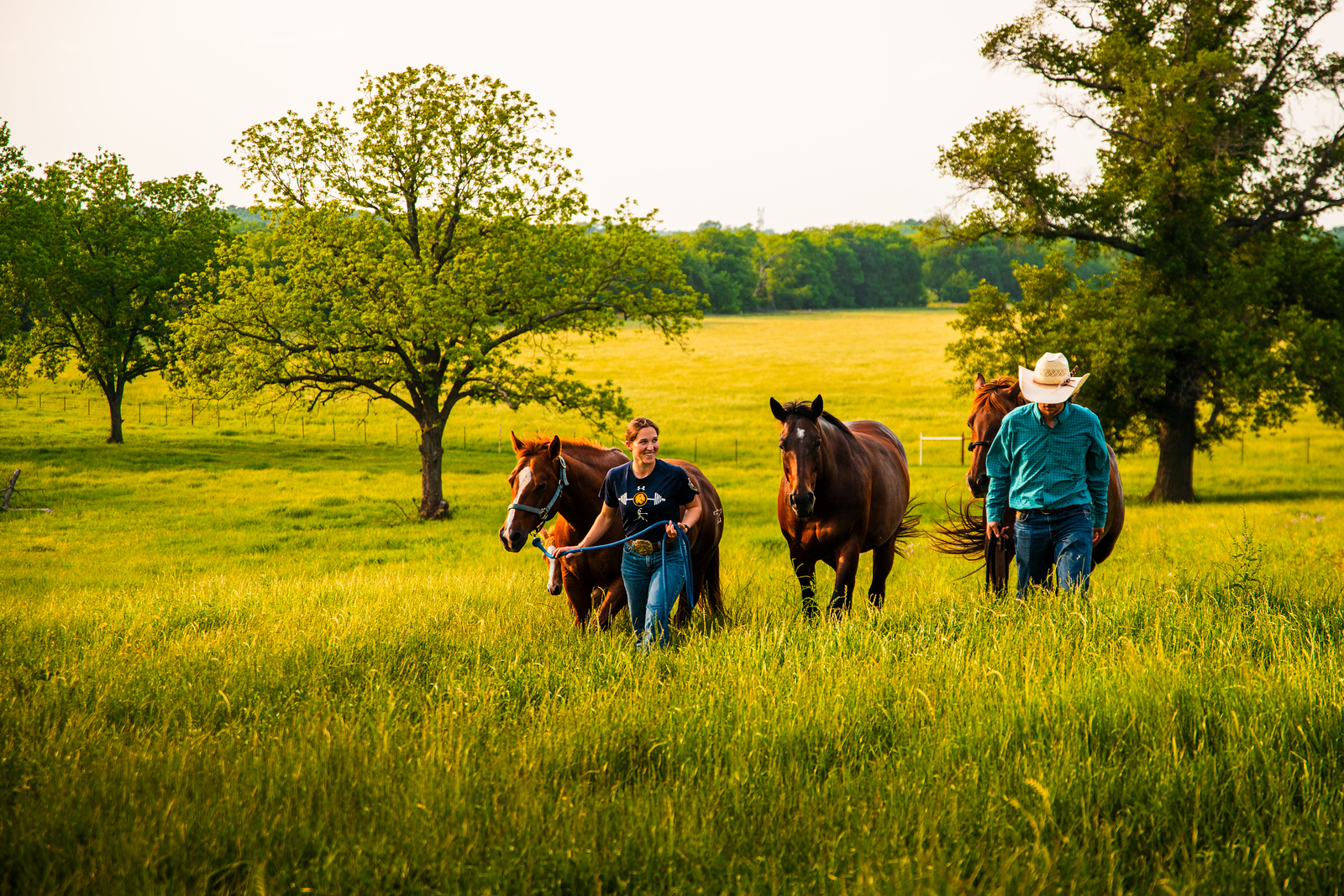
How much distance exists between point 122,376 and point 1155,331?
36620mm

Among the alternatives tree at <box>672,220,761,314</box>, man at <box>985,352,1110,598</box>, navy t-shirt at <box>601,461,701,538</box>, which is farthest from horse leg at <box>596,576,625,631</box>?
tree at <box>672,220,761,314</box>

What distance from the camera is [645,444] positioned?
6188mm

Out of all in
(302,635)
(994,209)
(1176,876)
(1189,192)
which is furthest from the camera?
(994,209)

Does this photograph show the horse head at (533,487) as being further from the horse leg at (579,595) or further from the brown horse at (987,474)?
the brown horse at (987,474)

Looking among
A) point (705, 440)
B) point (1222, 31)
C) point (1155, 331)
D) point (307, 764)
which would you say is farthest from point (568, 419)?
point (307, 764)

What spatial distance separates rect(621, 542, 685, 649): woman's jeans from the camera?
6.23m

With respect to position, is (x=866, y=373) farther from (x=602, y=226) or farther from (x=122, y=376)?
(x=122, y=376)

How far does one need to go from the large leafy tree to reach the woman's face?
729 inches

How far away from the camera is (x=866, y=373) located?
54.3 m

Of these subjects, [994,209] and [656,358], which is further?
[656,358]

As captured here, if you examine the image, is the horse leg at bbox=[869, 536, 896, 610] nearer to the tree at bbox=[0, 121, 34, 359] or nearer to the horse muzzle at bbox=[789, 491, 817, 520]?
the horse muzzle at bbox=[789, 491, 817, 520]

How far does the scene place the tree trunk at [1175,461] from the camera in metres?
24.0

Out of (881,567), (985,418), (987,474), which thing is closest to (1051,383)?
(987,474)

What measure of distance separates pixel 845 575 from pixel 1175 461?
817 inches
